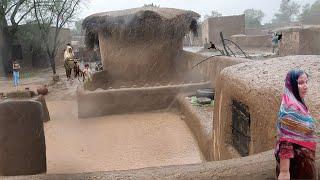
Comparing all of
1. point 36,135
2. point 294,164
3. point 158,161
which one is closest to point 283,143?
point 294,164

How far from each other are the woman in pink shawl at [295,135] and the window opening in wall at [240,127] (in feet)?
7.25

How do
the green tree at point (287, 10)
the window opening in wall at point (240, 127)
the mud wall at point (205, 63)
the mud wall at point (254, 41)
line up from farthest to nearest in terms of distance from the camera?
1. the green tree at point (287, 10)
2. the mud wall at point (254, 41)
3. the mud wall at point (205, 63)
4. the window opening in wall at point (240, 127)

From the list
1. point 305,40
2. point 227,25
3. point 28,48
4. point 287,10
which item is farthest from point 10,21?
point 287,10

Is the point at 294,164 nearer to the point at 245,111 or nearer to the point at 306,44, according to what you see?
the point at 245,111

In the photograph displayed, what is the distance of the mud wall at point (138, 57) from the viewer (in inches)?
601

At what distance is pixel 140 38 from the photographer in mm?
15273

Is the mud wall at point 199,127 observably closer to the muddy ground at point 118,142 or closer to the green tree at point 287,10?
the muddy ground at point 118,142

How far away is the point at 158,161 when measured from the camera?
774 centimetres

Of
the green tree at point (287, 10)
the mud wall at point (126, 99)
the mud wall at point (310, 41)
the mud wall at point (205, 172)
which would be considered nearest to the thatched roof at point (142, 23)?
the mud wall at point (126, 99)

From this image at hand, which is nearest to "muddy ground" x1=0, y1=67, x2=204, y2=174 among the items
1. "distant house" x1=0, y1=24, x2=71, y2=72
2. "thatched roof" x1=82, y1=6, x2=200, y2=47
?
"thatched roof" x1=82, y1=6, x2=200, y2=47

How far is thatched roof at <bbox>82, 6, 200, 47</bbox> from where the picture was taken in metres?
14.9

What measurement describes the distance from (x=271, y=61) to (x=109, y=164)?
379cm

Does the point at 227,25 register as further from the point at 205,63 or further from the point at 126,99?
the point at 126,99

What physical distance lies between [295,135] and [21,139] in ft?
14.6
